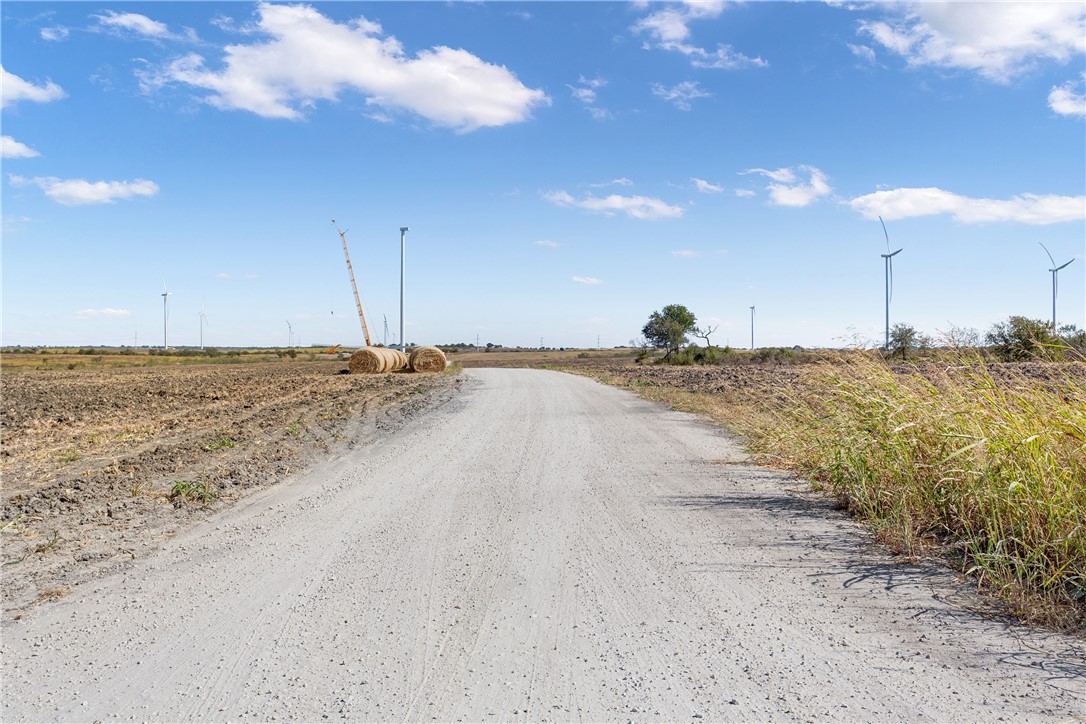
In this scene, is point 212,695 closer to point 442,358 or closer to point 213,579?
point 213,579

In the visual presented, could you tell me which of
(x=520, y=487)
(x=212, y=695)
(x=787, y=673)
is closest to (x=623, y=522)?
(x=520, y=487)

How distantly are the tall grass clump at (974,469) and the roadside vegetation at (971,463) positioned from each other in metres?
0.01

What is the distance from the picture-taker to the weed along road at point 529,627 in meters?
3.29

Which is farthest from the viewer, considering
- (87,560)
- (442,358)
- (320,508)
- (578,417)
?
(442,358)

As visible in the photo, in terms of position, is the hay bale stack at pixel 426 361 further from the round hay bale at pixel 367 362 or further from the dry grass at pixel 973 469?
the dry grass at pixel 973 469

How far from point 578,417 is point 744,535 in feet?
32.1

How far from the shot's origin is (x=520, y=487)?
27.0 feet

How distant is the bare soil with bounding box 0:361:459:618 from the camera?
19.3 ft

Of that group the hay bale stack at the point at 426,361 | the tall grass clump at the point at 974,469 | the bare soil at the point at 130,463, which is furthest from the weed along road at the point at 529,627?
the hay bale stack at the point at 426,361

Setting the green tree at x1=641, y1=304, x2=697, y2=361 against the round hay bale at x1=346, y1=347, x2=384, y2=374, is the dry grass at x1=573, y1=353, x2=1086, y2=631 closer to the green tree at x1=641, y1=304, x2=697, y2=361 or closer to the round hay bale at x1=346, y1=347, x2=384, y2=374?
the round hay bale at x1=346, y1=347, x2=384, y2=374

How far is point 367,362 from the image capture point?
3897 centimetres

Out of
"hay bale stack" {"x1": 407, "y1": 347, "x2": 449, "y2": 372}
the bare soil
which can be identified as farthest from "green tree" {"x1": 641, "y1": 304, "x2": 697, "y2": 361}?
the bare soil

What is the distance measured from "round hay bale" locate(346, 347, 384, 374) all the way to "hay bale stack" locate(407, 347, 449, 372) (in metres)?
1.77

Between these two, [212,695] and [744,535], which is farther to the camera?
[744,535]
